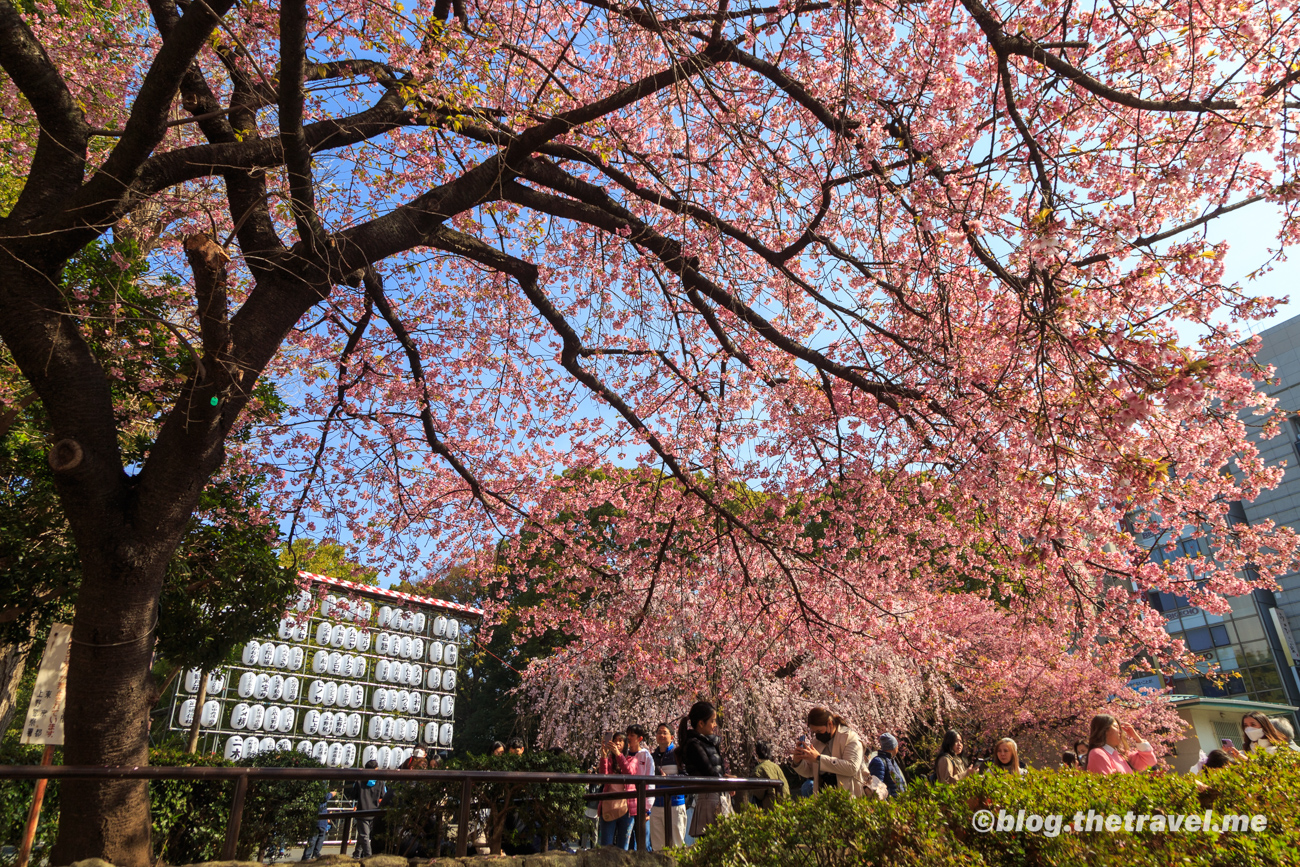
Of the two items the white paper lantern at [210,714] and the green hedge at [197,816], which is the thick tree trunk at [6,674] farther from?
the white paper lantern at [210,714]

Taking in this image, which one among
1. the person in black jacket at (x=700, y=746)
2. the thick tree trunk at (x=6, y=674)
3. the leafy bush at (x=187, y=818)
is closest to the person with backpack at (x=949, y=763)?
the person in black jacket at (x=700, y=746)

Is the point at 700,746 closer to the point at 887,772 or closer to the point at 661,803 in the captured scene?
the point at 661,803

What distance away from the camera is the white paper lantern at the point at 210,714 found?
52.4 ft

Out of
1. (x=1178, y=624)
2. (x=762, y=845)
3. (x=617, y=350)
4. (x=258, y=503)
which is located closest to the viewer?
(x=762, y=845)

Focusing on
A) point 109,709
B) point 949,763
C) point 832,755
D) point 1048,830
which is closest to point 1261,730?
point 949,763

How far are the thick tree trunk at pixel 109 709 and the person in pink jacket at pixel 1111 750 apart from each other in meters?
5.84

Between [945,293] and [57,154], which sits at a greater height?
[57,154]

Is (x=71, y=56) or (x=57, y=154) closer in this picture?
(x=57, y=154)

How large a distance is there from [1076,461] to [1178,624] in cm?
4155

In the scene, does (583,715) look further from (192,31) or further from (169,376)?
(192,31)

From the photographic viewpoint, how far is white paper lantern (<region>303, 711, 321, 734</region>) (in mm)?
17438

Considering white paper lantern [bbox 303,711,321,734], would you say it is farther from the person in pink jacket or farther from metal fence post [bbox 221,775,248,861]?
the person in pink jacket

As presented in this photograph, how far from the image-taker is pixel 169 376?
6.97 m

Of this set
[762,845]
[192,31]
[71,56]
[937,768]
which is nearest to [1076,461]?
[937,768]
